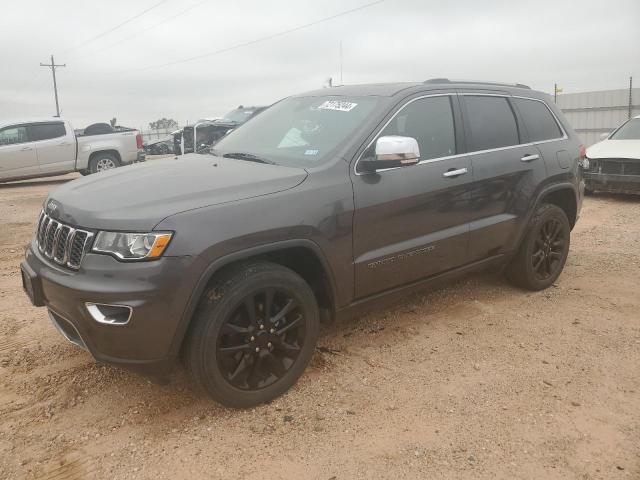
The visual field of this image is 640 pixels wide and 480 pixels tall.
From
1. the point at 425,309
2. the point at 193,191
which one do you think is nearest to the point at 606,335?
the point at 425,309

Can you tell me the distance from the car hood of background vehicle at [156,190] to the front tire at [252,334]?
A: 16.2 inches

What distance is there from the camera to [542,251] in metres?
4.55

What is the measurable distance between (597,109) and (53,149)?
16038mm

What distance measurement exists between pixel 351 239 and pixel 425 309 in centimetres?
150

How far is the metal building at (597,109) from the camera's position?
16.3m

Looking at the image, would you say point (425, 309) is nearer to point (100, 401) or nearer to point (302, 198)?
point (302, 198)

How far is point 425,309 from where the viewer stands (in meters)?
4.29

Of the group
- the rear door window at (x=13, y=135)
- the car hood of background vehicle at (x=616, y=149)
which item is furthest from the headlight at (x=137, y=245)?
the rear door window at (x=13, y=135)

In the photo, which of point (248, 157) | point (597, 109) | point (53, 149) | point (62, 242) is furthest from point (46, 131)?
point (597, 109)

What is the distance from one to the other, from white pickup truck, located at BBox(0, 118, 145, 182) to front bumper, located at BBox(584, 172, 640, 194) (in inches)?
433

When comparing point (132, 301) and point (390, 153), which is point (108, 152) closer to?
point (390, 153)

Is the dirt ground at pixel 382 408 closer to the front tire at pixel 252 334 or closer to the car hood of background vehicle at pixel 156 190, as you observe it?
the front tire at pixel 252 334

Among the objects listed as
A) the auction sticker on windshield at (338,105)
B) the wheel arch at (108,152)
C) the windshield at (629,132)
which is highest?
the auction sticker on windshield at (338,105)

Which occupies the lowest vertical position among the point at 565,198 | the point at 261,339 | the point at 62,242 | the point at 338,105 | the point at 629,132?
the point at 261,339
